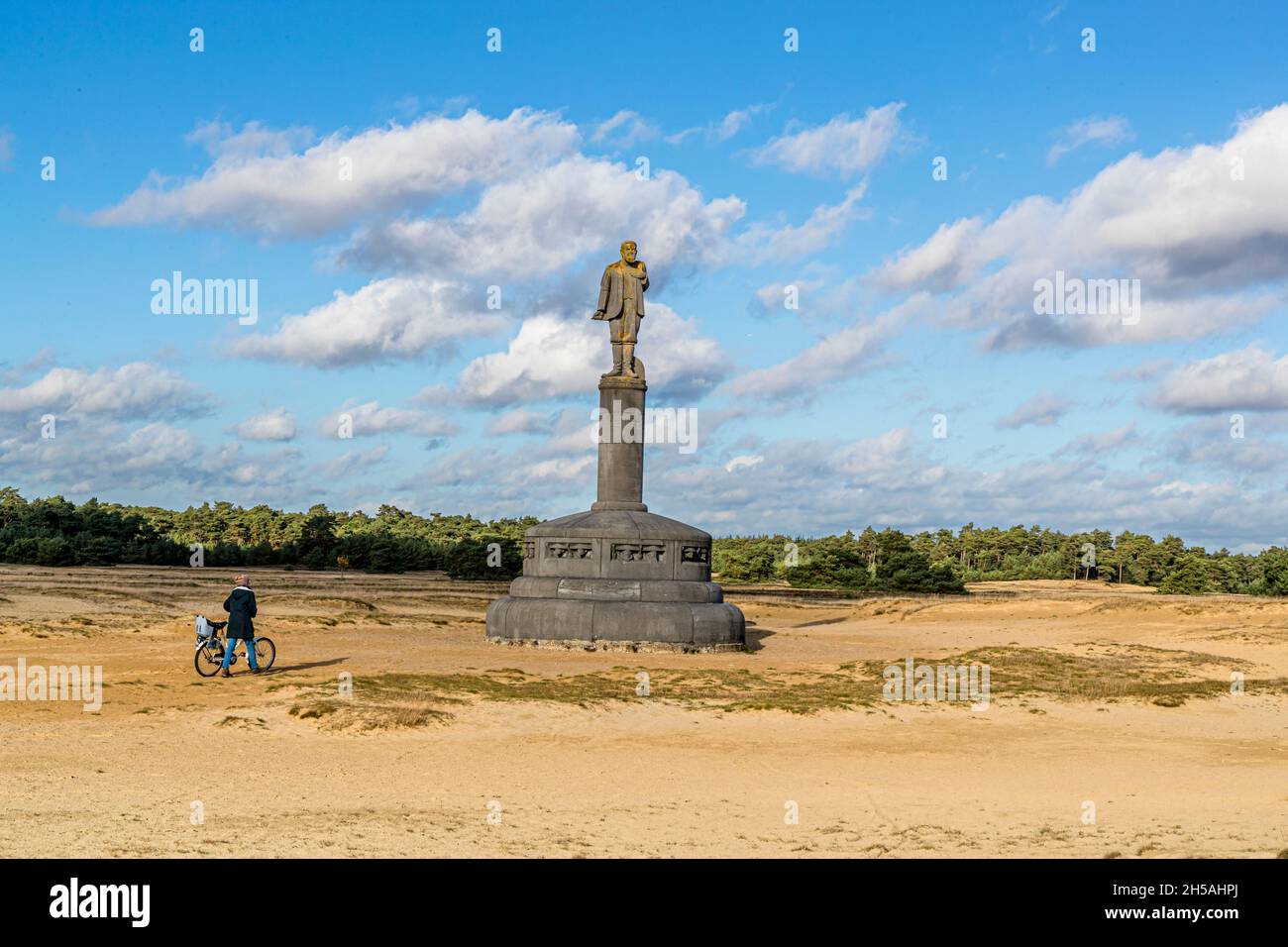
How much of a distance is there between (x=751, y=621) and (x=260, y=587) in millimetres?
17940

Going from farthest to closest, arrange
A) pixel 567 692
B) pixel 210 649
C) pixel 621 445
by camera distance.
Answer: pixel 621 445 < pixel 210 649 < pixel 567 692

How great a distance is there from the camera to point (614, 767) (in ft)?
40.7

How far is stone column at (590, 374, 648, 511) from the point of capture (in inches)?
989

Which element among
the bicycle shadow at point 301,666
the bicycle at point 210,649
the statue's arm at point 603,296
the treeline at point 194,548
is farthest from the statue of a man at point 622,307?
the treeline at point 194,548

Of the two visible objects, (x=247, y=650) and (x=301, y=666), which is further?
(x=301, y=666)

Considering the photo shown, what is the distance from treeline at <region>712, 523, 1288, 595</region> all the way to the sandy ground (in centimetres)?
3168

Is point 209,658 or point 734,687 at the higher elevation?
point 209,658

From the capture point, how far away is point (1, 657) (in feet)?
67.0

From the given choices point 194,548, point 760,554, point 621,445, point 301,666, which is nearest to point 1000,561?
point 760,554

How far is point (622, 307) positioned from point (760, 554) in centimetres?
4505

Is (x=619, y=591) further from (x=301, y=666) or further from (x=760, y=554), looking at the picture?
(x=760, y=554)

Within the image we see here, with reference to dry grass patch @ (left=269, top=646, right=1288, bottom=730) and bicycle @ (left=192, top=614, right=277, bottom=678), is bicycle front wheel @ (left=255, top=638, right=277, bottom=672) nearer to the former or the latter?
bicycle @ (left=192, top=614, right=277, bottom=678)
